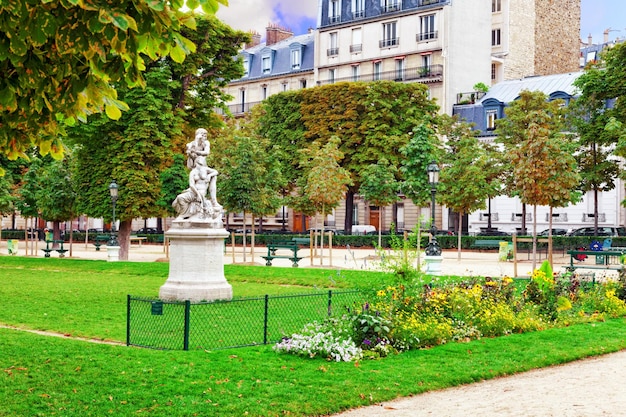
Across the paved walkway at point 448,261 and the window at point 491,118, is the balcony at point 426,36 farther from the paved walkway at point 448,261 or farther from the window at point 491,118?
the paved walkway at point 448,261

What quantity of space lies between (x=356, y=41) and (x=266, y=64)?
13.6m

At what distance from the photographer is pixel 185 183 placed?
33.7 m

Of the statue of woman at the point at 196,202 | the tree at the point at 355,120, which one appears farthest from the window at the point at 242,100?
the statue of woman at the point at 196,202

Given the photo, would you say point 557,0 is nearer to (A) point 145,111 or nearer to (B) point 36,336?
(A) point 145,111

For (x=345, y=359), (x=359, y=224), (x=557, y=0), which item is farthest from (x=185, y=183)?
(x=557, y=0)

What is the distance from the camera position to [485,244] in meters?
42.2

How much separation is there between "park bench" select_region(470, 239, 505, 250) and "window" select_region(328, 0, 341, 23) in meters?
30.8

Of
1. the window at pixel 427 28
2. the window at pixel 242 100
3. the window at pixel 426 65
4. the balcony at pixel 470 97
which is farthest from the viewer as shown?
the window at pixel 242 100

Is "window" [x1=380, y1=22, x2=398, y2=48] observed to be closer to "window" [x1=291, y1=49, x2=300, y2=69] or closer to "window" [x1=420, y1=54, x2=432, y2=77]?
"window" [x1=420, y1=54, x2=432, y2=77]

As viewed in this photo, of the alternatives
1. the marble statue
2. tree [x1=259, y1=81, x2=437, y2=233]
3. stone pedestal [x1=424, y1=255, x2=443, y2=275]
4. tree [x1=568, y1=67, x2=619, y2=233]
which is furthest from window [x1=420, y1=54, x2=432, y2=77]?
the marble statue

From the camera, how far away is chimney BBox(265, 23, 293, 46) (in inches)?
3258

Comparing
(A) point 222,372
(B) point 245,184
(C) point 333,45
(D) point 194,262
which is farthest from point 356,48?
(A) point 222,372

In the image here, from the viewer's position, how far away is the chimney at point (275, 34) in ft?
271

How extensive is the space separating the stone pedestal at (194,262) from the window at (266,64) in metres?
61.4
